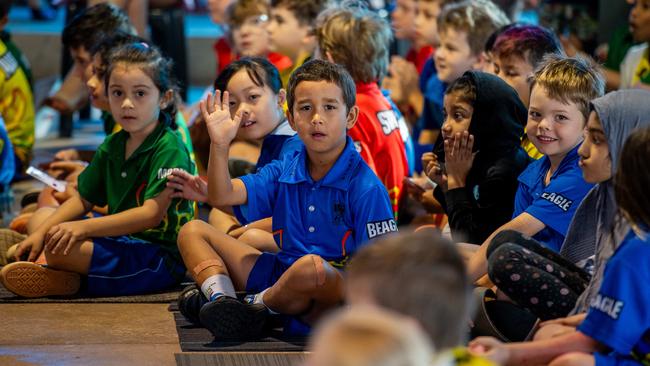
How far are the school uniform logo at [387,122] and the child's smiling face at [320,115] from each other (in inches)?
32.1

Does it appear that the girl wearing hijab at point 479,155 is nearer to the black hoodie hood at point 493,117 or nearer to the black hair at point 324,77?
the black hoodie hood at point 493,117

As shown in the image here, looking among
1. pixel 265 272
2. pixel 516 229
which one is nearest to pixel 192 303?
pixel 265 272

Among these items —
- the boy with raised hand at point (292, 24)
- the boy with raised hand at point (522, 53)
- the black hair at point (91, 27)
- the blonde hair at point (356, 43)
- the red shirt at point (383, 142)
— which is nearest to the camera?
the boy with raised hand at point (522, 53)

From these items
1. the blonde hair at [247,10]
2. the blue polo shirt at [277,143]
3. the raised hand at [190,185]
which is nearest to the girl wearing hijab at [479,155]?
the blue polo shirt at [277,143]

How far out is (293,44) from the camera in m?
5.59

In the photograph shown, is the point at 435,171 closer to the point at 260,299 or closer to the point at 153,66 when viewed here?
the point at 260,299

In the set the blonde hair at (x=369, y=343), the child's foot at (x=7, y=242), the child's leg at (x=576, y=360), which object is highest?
the blonde hair at (x=369, y=343)

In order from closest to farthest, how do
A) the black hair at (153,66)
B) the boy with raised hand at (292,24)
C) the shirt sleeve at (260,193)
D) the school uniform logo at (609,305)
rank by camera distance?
the school uniform logo at (609,305) → the shirt sleeve at (260,193) → the black hair at (153,66) → the boy with raised hand at (292,24)

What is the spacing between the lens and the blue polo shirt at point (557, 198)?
314cm

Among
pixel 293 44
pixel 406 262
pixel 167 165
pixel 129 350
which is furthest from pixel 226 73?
pixel 406 262

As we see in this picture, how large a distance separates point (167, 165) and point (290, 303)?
827mm

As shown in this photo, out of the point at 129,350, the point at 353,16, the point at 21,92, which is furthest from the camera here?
the point at 21,92

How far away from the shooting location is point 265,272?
3.49 metres

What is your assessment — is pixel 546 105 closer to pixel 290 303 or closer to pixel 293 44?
pixel 290 303
